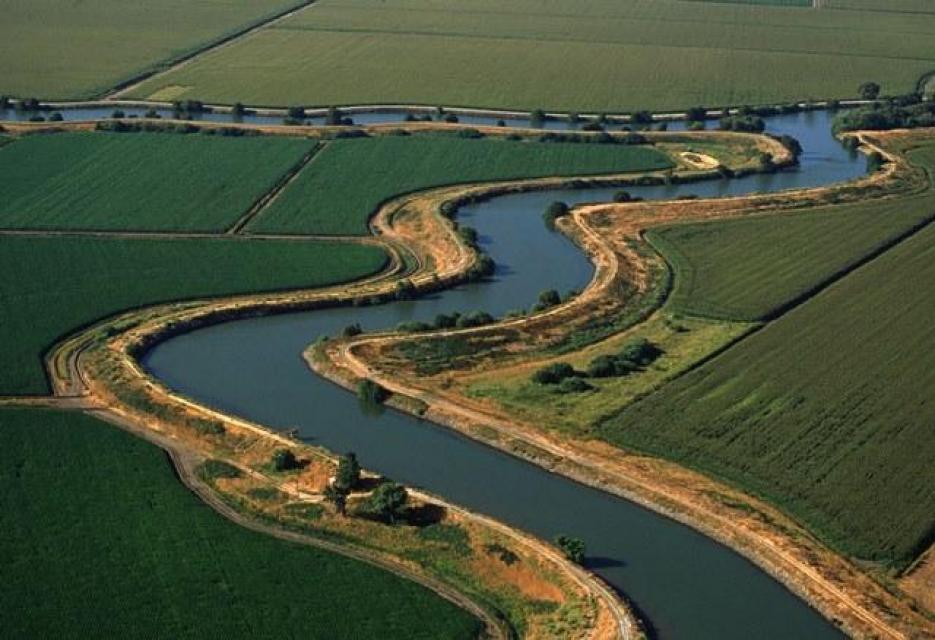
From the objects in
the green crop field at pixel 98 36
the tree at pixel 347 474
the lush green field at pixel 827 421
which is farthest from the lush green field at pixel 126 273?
the green crop field at pixel 98 36

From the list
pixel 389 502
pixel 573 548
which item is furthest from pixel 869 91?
pixel 389 502

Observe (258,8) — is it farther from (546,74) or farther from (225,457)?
(225,457)

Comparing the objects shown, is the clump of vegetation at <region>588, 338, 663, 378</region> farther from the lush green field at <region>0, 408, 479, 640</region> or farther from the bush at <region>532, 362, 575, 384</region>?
the lush green field at <region>0, 408, 479, 640</region>

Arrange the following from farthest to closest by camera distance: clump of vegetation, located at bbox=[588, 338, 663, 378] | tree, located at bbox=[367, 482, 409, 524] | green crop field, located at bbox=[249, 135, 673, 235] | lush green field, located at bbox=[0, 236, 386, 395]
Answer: green crop field, located at bbox=[249, 135, 673, 235]
lush green field, located at bbox=[0, 236, 386, 395]
clump of vegetation, located at bbox=[588, 338, 663, 378]
tree, located at bbox=[367, 482, 409, 524]

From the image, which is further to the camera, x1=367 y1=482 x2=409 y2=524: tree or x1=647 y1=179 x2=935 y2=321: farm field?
x1=647 y1=179 x2=935 y2=321: farm field

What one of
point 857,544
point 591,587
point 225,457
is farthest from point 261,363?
point 857,544

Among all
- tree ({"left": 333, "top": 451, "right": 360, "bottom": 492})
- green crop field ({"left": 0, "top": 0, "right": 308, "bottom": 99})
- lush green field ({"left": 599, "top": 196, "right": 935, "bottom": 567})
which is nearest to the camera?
lush green field ({"left": 599, "top": 196, "right": 935, "bottom": 567})

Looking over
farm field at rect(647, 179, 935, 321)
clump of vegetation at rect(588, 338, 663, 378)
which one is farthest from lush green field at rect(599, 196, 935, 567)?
farm field at rect(647, 179, 935, 321)

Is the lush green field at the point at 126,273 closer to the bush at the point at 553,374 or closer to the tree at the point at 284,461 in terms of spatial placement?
the tree at the point at 284,461
